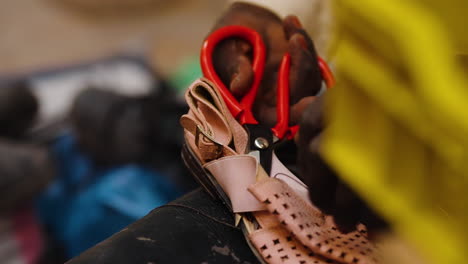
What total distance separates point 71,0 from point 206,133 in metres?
1.47

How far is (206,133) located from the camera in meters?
Result: 0.32

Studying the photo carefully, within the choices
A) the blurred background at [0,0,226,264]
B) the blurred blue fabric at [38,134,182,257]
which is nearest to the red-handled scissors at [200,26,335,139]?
the blurred background at [0,0,226,264]

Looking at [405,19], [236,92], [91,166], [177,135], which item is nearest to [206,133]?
[236,92]

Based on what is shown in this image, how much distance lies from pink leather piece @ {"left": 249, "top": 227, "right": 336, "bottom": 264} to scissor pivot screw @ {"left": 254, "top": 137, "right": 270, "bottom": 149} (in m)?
0.05

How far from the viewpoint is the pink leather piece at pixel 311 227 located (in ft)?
0.93

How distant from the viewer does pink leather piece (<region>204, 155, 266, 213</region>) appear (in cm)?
31

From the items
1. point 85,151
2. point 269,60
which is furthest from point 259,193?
point 85,151

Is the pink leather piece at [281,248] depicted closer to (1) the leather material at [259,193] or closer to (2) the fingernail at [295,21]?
(1) the leather material at [259,193]

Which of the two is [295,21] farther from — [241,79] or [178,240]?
[178,240]

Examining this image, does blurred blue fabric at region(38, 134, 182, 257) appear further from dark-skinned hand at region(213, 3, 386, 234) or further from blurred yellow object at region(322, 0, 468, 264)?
blurred yellow object at region(322, 0, 468, 264)

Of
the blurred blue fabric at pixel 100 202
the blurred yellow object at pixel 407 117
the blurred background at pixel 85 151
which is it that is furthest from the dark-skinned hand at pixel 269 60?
the blurred blue fabric at pixel 100 202

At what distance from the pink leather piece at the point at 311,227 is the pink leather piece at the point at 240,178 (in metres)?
0.01

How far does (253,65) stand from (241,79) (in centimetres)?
3

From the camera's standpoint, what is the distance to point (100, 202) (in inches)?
36.3
